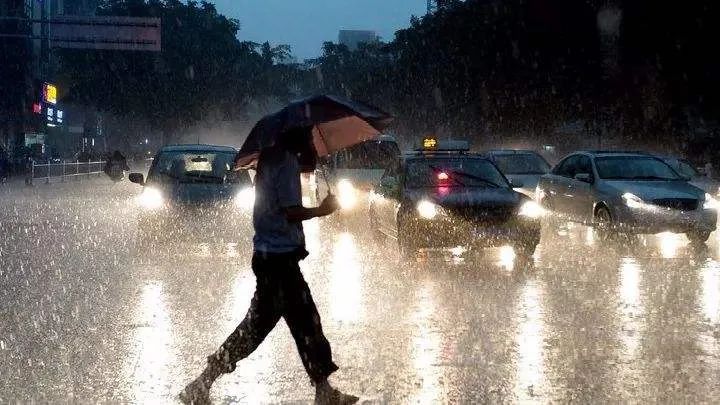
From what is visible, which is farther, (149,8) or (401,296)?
(149,8)

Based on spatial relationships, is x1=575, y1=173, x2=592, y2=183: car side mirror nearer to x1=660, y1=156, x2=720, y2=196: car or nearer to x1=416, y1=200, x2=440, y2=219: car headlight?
x1=660, y1=156, x2=720, y2=196: car

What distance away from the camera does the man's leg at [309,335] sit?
6.09m

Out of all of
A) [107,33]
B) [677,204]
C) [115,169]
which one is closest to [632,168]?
[677,204]

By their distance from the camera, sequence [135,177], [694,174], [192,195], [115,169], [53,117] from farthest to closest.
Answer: [53,117] → [115,169] → [694,174] → [192,195] → [135,177]

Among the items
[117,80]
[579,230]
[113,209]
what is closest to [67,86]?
[117,80]

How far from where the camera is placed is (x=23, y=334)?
8719mm

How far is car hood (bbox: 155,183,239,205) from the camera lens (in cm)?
1634

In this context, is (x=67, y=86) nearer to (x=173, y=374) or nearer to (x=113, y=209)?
(x=113, y=209)

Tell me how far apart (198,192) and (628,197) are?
23.0ft

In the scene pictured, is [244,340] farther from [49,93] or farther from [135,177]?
[49,93]

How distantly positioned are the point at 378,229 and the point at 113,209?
37.5 feet

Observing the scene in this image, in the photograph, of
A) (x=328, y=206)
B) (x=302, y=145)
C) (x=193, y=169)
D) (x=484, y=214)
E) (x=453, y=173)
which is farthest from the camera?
(x=193, y=169)

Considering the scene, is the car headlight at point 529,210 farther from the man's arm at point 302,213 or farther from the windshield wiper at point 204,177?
the man's arm at point 302,213

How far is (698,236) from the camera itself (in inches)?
675
